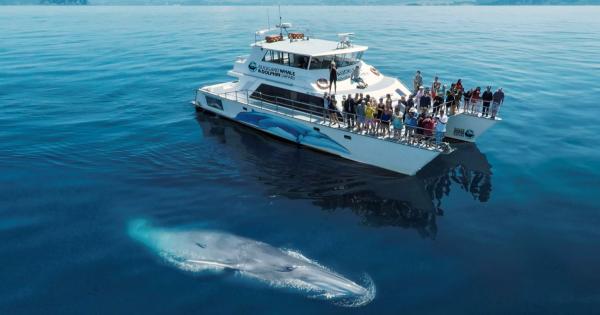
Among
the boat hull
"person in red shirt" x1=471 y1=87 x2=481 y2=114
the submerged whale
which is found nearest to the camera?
the submerged whale

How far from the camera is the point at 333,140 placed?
66.7ft

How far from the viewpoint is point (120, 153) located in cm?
2067

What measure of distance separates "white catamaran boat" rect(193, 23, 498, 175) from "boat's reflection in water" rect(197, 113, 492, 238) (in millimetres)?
779

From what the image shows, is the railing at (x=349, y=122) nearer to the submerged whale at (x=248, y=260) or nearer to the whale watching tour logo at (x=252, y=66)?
the whale watching tour logo at (x=252, y=66)

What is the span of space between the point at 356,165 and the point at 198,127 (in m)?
11.3

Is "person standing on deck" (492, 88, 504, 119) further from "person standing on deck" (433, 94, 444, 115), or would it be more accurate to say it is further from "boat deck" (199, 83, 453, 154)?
"boat deck" (199, 83, 453, 154)

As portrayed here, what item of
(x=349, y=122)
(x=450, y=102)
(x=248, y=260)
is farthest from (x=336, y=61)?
(x=248, y=260)

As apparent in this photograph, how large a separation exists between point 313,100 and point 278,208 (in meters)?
7.70

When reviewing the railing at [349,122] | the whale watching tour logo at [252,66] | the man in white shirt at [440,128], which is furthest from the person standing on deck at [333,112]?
the whale watching tour logo at [252,66]

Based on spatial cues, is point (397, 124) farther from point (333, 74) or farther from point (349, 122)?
point (333, 74)

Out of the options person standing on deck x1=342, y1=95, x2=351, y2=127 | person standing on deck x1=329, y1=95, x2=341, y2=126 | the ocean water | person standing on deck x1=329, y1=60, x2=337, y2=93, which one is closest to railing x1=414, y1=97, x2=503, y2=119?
the ocean water

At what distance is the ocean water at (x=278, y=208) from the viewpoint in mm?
11625

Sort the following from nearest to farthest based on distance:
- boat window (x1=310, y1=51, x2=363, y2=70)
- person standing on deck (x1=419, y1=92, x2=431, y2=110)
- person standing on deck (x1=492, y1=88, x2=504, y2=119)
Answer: person standing on deck (x1=419, y1=92, x2=431, y2=110)
person standing on deck (x1=492, y1=88, x2=504, y2=119)
boat window (x1=310, y1=51, x2=363, y2=70)

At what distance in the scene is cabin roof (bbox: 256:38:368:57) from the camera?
69.6 feet
